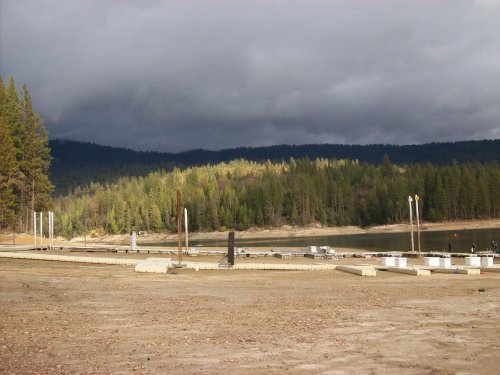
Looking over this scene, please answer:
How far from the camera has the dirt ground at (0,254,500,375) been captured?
10742 millimetres

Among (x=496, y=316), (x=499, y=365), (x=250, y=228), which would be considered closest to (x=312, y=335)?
(x=499, y=365)

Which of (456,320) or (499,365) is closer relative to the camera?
(499,365)

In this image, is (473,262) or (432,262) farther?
(432,262)

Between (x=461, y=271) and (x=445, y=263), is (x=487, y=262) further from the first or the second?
(x=461, y=271)

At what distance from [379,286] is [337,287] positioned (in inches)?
79.2

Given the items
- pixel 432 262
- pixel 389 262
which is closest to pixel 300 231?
pixel 432 262

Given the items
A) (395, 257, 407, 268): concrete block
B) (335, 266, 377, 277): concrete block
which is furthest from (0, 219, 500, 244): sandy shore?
(335, 266, 377, 277): concrete block

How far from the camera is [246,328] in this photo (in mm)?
14797

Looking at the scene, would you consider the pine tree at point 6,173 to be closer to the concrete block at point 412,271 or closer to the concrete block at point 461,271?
the concrete block at point 412,271

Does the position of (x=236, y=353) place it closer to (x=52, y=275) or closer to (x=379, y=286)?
(x=379, y=286)

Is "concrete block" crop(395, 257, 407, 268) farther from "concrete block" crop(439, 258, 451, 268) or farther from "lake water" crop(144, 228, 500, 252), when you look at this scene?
"lake water" crop(144, 228, 500, 252)

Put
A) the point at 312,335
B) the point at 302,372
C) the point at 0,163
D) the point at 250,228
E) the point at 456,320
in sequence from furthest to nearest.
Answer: the point at 250,228 → the point at 0,163 → the point at 456,320 → the point at 312,335 → the point at 302,372

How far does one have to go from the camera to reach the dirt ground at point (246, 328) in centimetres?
1074

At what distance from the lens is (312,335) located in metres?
13.7
